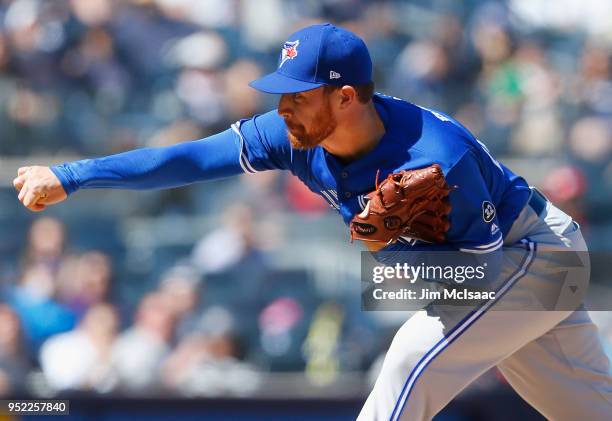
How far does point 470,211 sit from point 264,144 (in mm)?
805

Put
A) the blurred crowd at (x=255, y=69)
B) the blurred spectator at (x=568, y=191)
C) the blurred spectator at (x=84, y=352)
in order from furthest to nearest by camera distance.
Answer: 1. the blurred crowd at (x=255, y=69)
2. the blurred spectator at (x=568, y=191)
3. the blurred spectator at (x=84, y=352)

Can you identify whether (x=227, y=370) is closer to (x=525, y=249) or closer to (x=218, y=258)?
(x=218, y=258)

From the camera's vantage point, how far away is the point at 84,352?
629 centimetres

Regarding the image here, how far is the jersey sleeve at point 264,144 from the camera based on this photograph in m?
3.56

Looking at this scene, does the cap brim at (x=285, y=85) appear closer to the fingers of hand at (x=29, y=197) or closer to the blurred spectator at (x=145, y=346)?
the fingers of hand at (x=29, y=197)

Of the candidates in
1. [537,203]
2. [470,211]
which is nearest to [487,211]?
[470,211]

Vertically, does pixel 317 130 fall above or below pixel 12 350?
above

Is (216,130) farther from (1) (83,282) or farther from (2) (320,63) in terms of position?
(2) (320,63)

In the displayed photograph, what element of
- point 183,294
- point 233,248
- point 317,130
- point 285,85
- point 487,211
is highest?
point 285,85

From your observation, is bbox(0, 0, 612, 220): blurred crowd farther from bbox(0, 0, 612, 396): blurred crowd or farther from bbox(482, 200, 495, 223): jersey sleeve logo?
bbox(482, 200, 495, 223): jersey sleeve logo

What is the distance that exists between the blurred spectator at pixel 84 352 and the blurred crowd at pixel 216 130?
1 centimetres

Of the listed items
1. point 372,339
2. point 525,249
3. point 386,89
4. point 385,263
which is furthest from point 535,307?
point 386,89

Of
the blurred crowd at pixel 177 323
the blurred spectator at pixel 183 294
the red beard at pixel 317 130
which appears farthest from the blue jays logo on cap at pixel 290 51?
the blurred spectator at pixel 183 294

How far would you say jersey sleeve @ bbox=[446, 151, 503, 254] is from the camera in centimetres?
321
